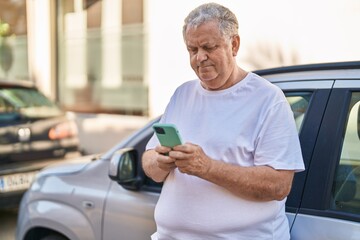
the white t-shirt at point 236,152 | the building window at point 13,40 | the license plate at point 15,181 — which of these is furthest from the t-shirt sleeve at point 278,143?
the building window at point 13,40

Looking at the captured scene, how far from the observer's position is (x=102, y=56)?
9.84 metres

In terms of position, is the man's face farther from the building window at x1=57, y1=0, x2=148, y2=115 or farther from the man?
the building window at x1=57, y1=0, x2=148, y2=115

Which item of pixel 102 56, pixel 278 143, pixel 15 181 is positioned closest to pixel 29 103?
pixel 15 181

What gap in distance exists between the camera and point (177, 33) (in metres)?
8.04

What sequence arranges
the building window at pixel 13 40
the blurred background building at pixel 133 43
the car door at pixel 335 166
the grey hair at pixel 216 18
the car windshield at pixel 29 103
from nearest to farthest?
the grey hair at pixel 216 18
the car door at pixel 335 166
the car windshield at pixel 29 103
the blurred background building at pixel 133 43
the building window at pixel 13 40

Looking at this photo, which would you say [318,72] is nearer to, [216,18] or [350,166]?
[350,166]

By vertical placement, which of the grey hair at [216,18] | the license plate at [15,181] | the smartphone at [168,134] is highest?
the grey hair at [216,18]

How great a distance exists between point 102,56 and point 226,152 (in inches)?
327

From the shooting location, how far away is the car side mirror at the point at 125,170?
2.57 meters

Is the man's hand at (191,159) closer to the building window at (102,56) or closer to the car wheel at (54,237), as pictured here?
the car wheel at (54,237)

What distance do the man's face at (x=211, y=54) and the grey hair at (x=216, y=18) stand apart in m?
0.02

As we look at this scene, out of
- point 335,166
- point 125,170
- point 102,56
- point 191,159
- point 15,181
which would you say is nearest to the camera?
point 191,159

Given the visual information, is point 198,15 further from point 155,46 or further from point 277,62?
point 155,46

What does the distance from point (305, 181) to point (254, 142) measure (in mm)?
389
